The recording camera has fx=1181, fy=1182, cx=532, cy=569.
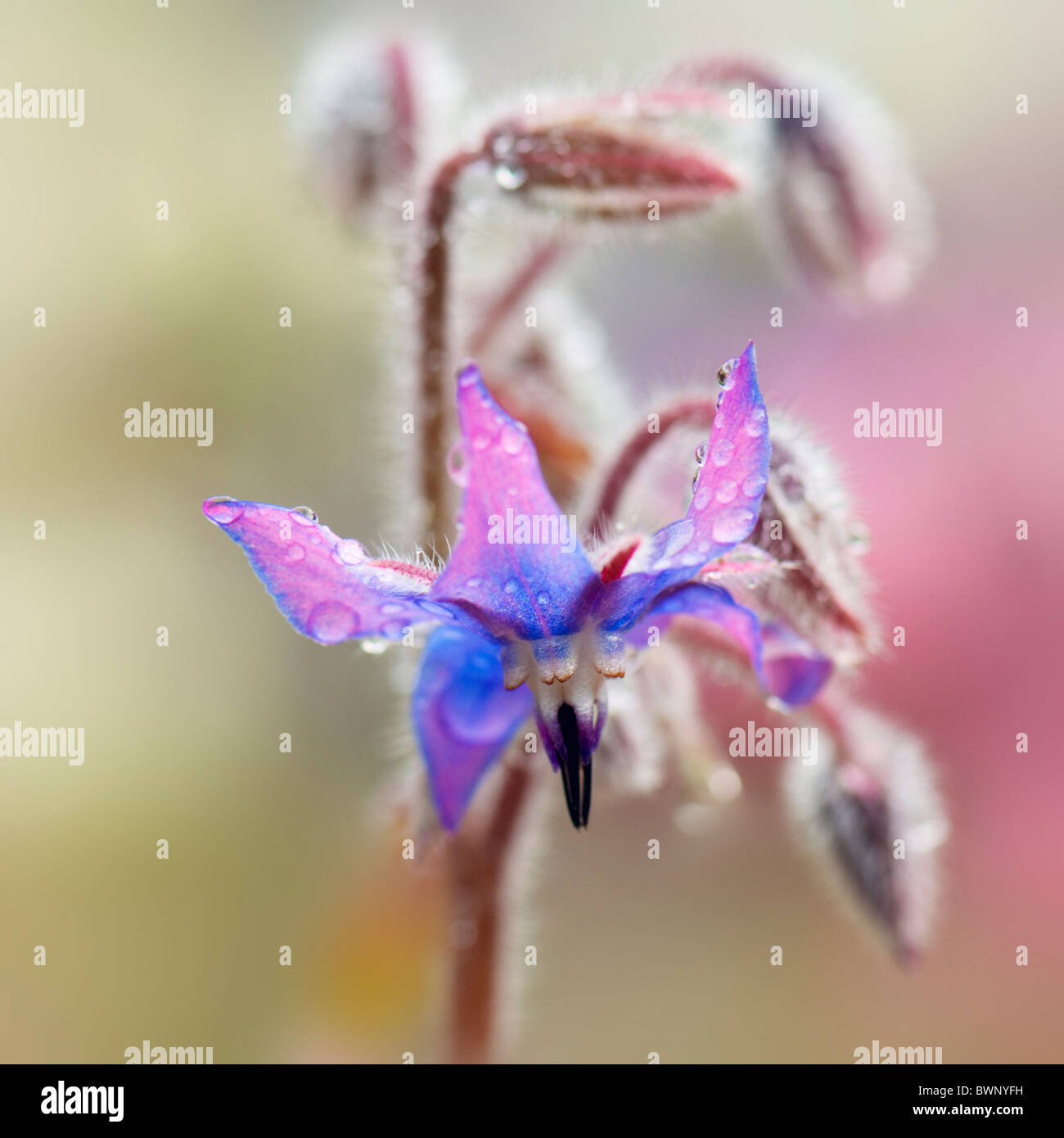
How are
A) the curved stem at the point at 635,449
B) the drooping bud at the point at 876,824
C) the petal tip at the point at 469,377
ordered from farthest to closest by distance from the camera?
the drooping bud at the point at 876,824, the curved stem at the point at 635,449, the petal tip at the point at 469,377

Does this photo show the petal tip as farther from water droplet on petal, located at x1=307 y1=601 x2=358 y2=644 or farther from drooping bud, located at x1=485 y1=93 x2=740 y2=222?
drooping bud, located at x1=485 y1=93 x2=740 y2=222

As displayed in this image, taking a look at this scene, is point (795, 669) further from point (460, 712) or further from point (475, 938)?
point (475, 938)

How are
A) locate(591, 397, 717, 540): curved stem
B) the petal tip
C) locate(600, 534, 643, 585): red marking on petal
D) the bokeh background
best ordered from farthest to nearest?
the bokeh background
locate(591, 397, 717, 540): curved stem
locate(600, 534, 643, 585): red marking on petal
the petal tip

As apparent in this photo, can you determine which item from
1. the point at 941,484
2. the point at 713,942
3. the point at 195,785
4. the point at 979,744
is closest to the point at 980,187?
the point at 941,484

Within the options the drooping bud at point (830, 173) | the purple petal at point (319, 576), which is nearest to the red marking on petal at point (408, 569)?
the purple petal at point (319, 576)

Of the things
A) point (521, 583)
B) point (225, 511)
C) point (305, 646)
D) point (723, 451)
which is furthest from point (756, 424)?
point (305, 646)

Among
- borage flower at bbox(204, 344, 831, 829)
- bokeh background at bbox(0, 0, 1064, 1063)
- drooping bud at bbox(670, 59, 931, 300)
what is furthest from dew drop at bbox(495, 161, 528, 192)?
bokeh background at bbox(0, 0, 1064, 1063)

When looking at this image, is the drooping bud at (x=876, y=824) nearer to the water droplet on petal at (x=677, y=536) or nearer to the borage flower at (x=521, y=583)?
the borage flower at (x=521, y=583)
